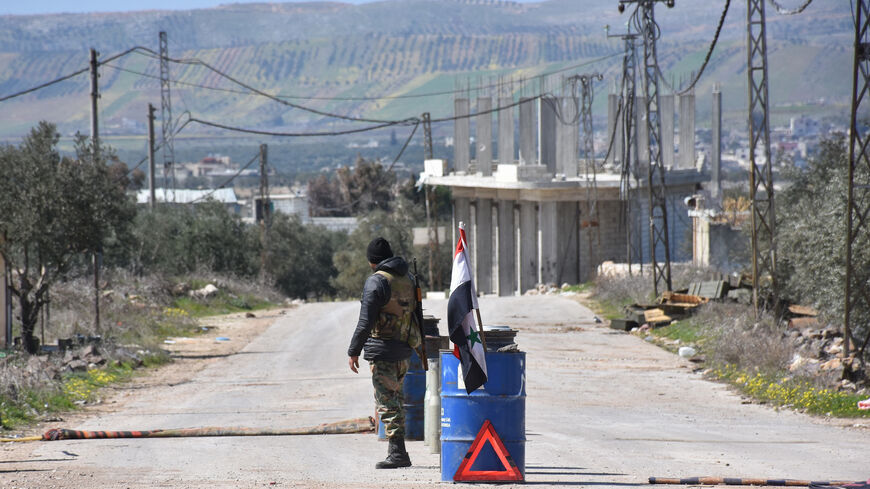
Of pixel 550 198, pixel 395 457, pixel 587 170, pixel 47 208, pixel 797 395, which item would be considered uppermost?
pixel 587 170

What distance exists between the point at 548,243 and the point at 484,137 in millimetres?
10875

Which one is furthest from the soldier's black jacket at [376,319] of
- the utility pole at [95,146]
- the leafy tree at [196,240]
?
the leafy tree at [196,240]

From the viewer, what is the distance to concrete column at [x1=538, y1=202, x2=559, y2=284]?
51531mm

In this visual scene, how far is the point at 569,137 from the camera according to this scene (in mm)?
57188

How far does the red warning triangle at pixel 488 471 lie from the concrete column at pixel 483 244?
51.8 metres

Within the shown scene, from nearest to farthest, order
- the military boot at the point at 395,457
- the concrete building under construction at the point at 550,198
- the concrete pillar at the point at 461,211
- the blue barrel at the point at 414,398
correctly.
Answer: the military boot at the point at 395,457 → the blue barrel at the point at 414,398 → the concrete building under construction at the point at 550,198 → the concrete pillar at the point at 461,211

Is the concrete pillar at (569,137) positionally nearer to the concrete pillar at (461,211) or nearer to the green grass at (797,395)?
the concrete pillar at (461,211)

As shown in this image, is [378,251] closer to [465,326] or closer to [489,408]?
[465,326]

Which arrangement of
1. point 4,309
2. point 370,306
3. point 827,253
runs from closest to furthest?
point 370,306, point 827,253, point 4,309

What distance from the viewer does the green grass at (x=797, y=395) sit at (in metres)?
15.4

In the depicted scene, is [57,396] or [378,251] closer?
[378,251]

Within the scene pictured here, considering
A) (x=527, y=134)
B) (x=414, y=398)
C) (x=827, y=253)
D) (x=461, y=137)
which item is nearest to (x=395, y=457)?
(x=414, y=398)

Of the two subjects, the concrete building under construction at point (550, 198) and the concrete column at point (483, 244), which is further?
the concrete column at point (483, 244)

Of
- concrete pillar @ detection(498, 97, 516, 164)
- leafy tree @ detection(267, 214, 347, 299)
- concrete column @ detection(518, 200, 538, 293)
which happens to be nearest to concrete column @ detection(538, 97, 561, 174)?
concrete pillar @ detection(498, 97, 516, 164)
